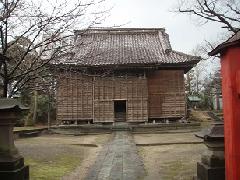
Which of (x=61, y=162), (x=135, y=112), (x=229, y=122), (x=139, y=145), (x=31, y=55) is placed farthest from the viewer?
(x=135, y=112)

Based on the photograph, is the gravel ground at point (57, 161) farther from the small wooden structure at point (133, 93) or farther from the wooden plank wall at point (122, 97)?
the small wooden structure at point (133, 93)

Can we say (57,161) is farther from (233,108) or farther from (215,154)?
(233,108)

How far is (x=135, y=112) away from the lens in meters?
28.7

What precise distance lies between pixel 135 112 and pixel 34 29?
68.9 ft

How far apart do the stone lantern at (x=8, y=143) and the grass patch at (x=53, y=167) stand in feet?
7.57

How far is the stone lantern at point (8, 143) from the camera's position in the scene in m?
7.62

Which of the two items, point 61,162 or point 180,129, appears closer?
point 61,162

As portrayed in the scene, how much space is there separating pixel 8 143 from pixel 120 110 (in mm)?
23120

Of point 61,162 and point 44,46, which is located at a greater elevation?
point 44,46

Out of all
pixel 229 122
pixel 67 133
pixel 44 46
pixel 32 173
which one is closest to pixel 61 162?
pixel 32 173

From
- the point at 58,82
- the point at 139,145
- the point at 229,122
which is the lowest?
the point at 139,145

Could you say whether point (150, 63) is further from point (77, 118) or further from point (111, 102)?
point (77, 118)

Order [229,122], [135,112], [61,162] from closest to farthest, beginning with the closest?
[229,122] → [61,162] → [135,112]

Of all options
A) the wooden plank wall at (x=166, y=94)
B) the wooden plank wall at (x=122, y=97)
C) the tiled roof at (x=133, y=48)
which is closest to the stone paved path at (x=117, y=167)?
the tiled roof at (x=133, y=48)
